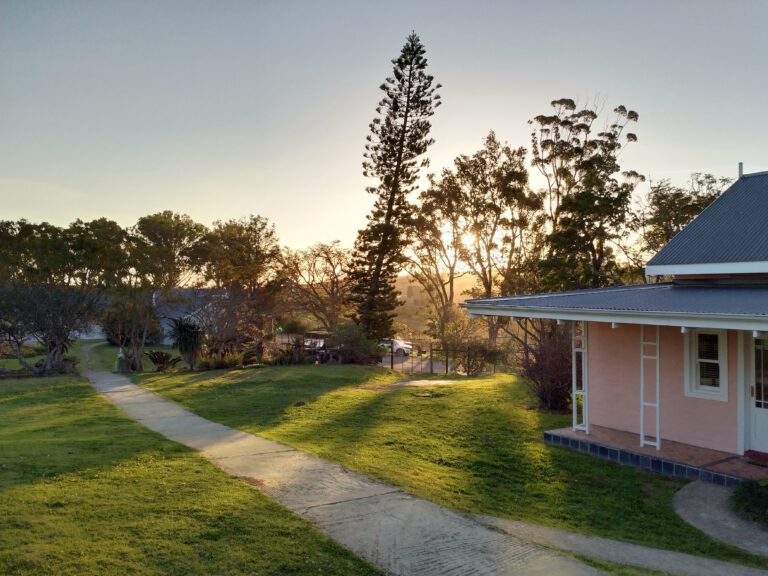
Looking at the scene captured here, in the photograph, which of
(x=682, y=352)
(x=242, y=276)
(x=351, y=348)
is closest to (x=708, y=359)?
(x=682, y=352)

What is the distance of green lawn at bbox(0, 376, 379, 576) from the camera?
429cm

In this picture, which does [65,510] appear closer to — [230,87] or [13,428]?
[13,428]

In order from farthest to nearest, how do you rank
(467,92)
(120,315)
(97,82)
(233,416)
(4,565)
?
1. (120,315)
2. (467,92)
3. (97,82)
4. (233,416)
5. (4,565)

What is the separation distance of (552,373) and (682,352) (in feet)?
11.1

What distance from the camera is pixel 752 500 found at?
645 cm

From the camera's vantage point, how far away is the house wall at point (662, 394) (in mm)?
8461

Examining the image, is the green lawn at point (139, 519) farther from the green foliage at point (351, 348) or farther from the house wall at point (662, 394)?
the green foliage at point (351, 348)

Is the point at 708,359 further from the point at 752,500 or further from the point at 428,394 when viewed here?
the point at 428,394

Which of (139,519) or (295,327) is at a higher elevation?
(295,327)

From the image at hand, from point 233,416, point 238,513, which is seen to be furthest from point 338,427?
point 238,513

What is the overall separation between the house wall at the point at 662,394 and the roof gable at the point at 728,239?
1.81 meters

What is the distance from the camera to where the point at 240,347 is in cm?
2358

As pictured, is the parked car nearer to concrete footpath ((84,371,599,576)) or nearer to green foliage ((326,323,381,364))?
green foliage ((326,323,381,364))

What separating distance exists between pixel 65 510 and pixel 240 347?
60.7ft
